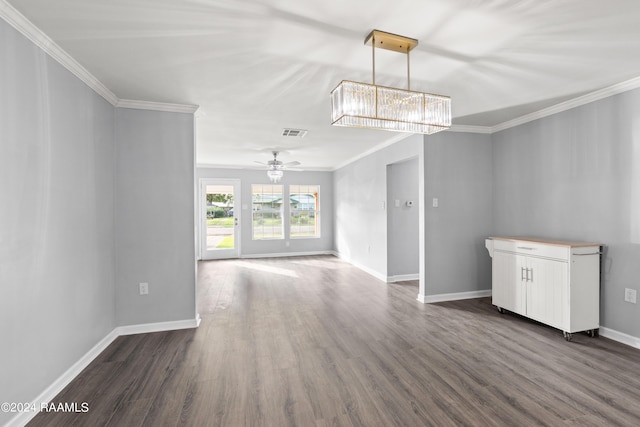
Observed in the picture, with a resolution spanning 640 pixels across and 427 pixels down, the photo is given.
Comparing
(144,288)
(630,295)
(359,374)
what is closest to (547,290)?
(630,295)

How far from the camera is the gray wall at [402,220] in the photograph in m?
5.34

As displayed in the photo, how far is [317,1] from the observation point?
168 cm

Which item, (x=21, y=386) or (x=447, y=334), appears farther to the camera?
(x=447, y=334)

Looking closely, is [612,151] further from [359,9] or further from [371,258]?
[371,258]

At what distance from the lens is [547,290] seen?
318 centimetres

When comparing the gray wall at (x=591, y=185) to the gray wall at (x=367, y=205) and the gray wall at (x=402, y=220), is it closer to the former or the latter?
the gray wall at (x=367, y=205)

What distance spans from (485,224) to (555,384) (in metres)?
2.57

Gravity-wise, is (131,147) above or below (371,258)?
above

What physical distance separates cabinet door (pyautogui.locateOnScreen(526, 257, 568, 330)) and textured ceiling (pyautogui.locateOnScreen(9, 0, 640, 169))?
5.93ft

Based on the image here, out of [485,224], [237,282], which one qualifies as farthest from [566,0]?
[237,282]

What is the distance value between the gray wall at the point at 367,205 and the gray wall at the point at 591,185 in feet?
4.57

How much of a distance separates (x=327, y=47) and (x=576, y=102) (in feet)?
9.70

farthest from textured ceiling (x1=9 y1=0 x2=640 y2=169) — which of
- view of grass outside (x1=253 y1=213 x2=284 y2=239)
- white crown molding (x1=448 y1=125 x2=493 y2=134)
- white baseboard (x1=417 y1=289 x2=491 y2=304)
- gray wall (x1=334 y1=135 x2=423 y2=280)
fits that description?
view of grass outside (x1=253 y1=213 x2=284 y2=239)

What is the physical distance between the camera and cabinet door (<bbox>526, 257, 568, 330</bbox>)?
119 inches
